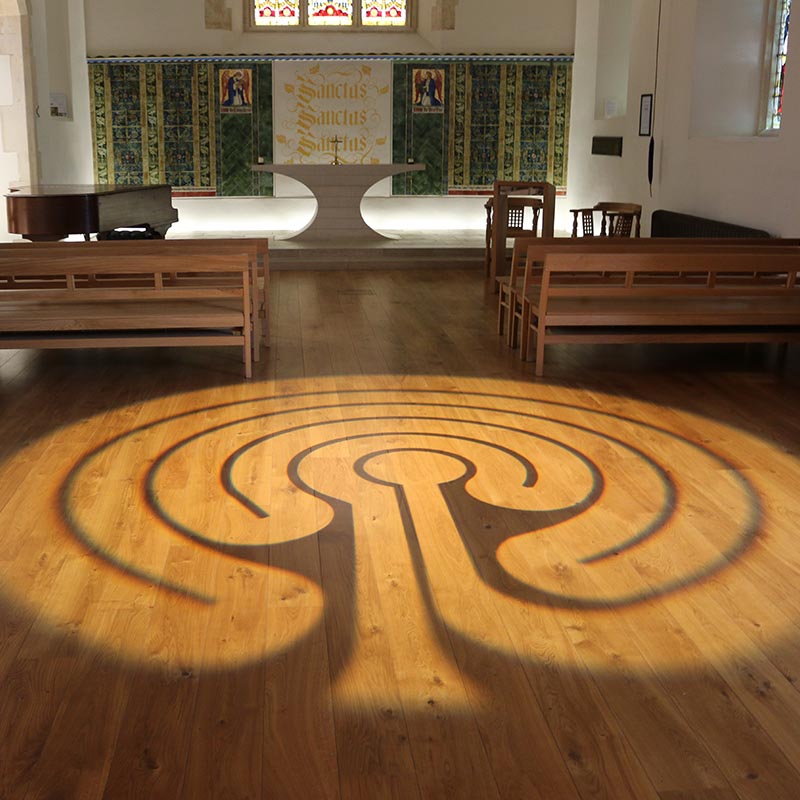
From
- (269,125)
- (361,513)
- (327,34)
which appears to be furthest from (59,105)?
(361,513)

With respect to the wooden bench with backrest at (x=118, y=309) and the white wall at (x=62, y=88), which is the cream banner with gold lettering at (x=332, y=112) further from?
the wooden bench with backrest at (x=118, y=309)

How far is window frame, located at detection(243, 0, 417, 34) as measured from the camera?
44.7ft

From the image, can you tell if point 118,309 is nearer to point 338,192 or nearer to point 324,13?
point 338,192

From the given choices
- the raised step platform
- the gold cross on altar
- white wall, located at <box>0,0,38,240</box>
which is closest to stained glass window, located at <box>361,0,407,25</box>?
the gold cross on altar

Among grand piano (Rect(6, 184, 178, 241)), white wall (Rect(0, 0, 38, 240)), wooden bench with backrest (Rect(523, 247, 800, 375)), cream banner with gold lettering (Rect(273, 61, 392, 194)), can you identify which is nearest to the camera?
wooden bench with backrest (Rect(523, 247, 800, 375))

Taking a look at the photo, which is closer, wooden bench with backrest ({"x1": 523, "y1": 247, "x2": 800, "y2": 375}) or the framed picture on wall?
wooden bench with backrest ({"x1": 523, "y1": 247, "x2": 800, "y2": 375})

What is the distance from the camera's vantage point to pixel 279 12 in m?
13.8

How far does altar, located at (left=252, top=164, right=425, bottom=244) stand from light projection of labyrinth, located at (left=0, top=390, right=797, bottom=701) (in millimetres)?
7291

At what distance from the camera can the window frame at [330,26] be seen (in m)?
13.6

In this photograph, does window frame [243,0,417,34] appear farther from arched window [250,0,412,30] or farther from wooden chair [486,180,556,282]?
wooden chair [486,180,556,282]

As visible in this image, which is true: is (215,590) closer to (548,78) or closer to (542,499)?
(542,499)

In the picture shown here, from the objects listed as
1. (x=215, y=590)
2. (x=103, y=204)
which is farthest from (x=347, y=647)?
(x=103, y=204)

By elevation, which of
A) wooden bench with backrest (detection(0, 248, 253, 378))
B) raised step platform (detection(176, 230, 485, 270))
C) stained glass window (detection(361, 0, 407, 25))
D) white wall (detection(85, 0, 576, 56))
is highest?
stained glass window (detection(361, 0, 407, 25))

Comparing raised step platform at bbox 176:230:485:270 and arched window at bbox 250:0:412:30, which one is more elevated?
arched window at bbox 250:0:412:30
